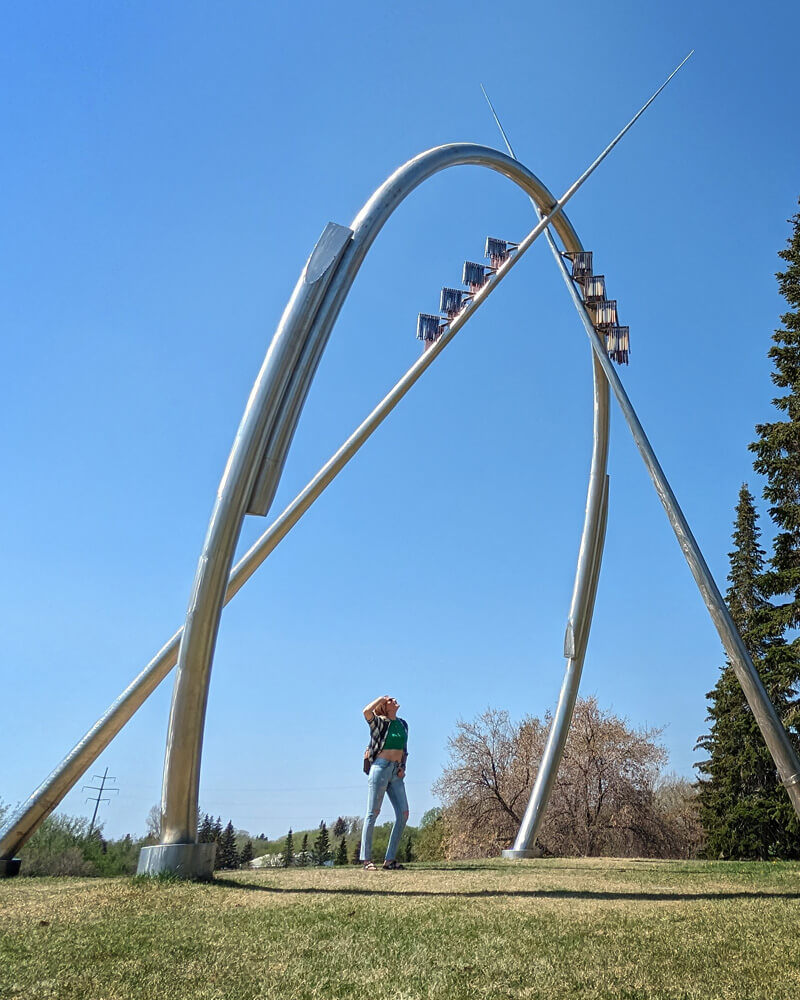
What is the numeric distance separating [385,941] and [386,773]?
4408 mm

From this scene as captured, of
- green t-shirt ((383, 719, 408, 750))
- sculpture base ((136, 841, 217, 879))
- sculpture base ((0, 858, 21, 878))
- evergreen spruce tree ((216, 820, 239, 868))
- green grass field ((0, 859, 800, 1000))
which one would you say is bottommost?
green grass field ((0, 859, 800, 1000))

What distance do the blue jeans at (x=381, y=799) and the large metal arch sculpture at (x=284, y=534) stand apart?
2300 mm

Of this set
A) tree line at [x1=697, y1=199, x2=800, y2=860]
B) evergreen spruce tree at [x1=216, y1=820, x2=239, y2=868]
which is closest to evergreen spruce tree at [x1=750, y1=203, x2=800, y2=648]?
tree line at [x1=697, y1=199, x2=800, y2=860]

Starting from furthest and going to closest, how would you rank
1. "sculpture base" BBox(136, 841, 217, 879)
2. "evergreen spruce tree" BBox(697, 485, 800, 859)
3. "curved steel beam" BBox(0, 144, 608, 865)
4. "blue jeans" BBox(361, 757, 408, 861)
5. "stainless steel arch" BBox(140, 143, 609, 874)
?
"evergreen spruce tree" BBox(697, 485, 800, 859) < "blue jeans" BBox(361, 757, 408, 861) < "curved steel beam" BBox(0, 144, 608, 865) < "stainless steel arch" BBox(140, 143, 609, 874) < "sculpture base" BBox(136, 841, 217, 879)

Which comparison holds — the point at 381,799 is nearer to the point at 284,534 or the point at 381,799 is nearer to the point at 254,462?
the point at 284,534

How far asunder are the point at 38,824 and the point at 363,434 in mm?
6793

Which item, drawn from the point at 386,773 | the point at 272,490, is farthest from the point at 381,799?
the point at 272,490

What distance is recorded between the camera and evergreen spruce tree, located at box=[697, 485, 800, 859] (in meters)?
31.1

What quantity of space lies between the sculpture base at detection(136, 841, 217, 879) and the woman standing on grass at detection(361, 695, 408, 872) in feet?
7.95

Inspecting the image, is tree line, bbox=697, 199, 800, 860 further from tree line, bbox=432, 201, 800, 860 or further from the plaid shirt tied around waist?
the plaid shirt tied around waist

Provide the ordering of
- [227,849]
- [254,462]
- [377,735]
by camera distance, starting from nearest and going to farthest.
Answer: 1. [254,462]
2. [377,735]
3. [227,849]

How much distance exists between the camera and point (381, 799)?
9117mm

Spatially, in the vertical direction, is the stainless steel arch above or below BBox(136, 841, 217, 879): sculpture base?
above

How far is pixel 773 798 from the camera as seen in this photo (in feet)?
104
